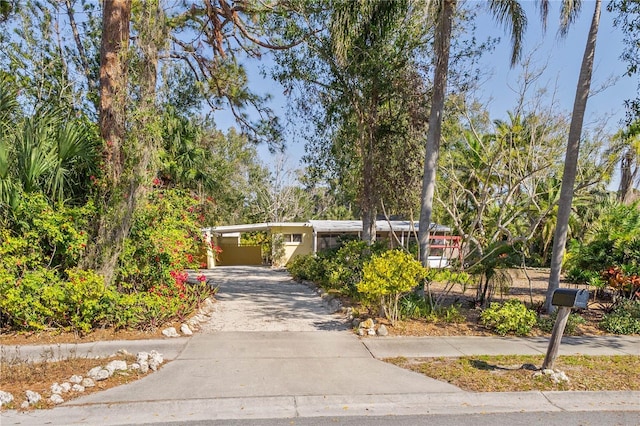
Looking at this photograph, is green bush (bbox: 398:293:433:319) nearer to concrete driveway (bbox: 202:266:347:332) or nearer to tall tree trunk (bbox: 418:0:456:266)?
tall tree trunk (bbox: 418:0:456:266)

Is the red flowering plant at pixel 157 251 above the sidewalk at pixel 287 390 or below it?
above

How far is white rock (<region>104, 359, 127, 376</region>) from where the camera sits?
5.34 m

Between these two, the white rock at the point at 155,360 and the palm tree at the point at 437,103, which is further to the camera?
the palm tree at the point at 437,103

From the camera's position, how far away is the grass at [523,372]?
17.3ft

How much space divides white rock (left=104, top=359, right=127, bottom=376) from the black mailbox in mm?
5428

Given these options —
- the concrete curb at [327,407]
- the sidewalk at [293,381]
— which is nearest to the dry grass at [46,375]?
the sidewalk at [293,381]

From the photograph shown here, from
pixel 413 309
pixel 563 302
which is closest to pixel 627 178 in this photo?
pixel 413 309

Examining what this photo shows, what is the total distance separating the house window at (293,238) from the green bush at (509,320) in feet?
60.2

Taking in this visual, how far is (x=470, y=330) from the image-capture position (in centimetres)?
803

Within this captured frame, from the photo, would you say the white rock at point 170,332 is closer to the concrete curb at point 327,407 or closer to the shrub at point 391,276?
the concrete curb at point 327,407

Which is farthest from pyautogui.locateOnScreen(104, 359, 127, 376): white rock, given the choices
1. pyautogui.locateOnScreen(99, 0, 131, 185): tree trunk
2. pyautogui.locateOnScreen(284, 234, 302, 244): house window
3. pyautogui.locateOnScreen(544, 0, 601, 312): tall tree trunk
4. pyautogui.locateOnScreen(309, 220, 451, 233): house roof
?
pyautogui.locateOnScreen(284, 234, 302, 244): house window

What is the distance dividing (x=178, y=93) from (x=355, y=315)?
9609mm

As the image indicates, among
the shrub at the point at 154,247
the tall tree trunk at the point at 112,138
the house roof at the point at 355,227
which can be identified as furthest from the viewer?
the house roof at the point at 355,227

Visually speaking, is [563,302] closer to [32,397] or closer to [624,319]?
[624,319]
